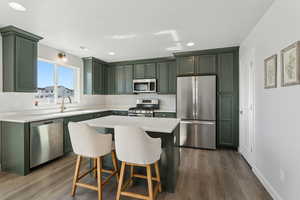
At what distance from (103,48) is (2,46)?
184 centimetres

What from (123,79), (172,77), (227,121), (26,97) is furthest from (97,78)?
(227,121)

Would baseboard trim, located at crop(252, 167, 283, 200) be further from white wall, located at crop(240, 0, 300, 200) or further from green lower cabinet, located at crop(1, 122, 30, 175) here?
green lower cabinet, located at crop(1, 122, 30, 175)

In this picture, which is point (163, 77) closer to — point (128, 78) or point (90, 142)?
point (128, 78)

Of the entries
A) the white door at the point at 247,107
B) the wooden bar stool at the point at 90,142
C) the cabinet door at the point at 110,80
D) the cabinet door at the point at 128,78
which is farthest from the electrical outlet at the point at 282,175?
the cabinet door at the point at 110,80

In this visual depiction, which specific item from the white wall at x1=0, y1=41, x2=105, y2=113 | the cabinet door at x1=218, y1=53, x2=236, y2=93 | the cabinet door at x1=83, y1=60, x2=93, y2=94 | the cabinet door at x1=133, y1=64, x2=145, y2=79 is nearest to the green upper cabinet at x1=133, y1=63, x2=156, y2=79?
the cabinet door at x1=133, y1=64, x2=145, y2=79

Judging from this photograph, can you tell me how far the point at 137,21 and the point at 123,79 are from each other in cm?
284

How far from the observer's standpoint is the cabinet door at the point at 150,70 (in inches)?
183

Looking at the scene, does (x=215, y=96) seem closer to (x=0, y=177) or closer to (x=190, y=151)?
(x=190, y=151)

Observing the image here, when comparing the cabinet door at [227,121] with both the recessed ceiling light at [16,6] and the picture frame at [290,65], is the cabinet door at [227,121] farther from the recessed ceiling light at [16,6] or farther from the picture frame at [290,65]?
the recessed ceiling light at [16,6]

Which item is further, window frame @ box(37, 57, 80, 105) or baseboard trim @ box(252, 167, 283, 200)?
window frame @ box(37, 57, 80, 105)

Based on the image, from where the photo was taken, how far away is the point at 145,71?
4.73 m

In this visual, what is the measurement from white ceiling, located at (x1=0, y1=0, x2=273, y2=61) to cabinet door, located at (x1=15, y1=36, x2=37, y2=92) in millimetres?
301

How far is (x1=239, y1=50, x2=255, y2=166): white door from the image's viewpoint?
2.64 m

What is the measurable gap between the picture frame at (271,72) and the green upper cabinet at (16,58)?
13.1 feet
